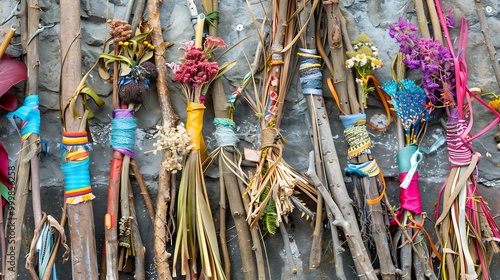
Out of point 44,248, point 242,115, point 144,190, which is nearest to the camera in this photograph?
point 44,248

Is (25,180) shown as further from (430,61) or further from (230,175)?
(430,61)

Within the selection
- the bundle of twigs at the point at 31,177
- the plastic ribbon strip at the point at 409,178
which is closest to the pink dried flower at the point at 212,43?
the bundle of twigs at the point at 31,177

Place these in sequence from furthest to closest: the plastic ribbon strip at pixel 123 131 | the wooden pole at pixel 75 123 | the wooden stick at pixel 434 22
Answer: the wooden stick at pixel 434 22 < the plastic ribbon strip at pixel 123 131 < the wooden pole at pixel 75 123

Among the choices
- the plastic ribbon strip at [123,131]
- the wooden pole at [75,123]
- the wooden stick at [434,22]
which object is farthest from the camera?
the wooden stick at [434,22]

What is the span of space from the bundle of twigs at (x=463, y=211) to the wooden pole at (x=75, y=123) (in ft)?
3.22

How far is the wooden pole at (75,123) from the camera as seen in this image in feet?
5.37

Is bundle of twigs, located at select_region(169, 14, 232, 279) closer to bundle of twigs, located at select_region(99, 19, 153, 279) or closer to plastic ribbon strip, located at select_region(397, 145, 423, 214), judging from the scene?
bundle of twigs, located at select_region(99, 19, 153, 279)

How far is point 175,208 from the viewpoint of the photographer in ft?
5.84

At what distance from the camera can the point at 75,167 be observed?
168 centimetres

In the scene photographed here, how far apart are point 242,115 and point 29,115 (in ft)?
2.04

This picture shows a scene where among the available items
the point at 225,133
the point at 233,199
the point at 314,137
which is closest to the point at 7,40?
the point at 225,133

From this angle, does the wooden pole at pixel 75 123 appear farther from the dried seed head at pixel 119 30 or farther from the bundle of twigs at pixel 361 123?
the bundle of twigs at pixel 361 123

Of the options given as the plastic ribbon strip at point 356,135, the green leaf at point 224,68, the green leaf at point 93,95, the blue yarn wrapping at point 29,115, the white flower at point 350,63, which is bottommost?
the plastic ribbon strip at point 356,135

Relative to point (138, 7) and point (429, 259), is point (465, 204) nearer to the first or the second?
point (429, 259)
